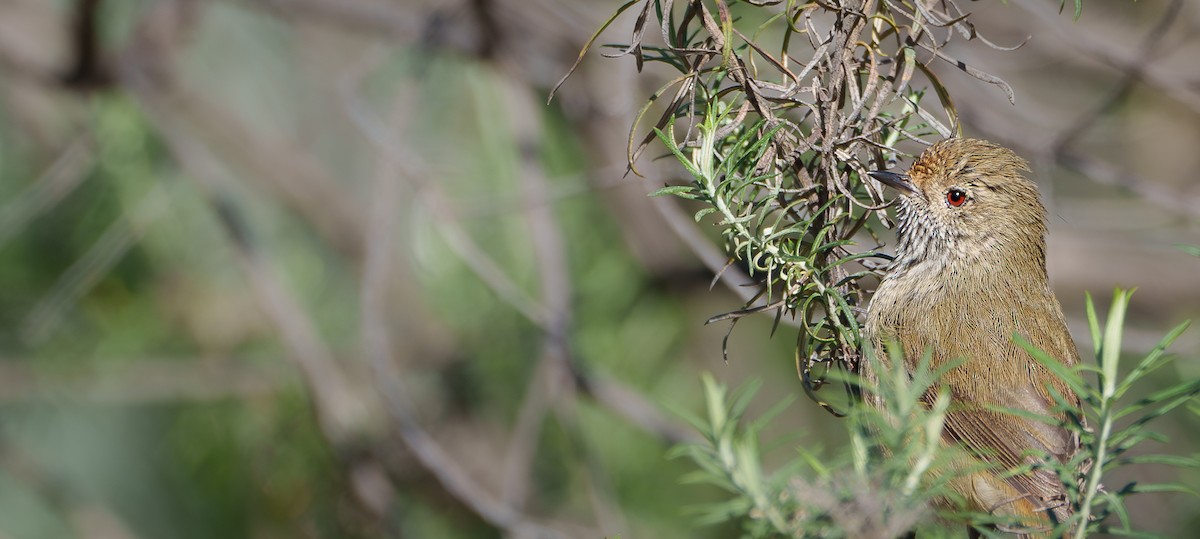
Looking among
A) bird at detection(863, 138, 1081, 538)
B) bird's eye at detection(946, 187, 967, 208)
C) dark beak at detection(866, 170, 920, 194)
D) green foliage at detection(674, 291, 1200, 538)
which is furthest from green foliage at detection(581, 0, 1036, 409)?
bird's eye at detection(946, 187, 967, 208)

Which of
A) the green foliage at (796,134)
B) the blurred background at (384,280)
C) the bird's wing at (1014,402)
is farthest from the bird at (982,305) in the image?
the blurred background at (384,280)

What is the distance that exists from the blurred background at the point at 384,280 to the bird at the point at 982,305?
1.04 m

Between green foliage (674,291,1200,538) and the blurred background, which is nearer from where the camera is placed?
green foliage (674,291,1200,538)

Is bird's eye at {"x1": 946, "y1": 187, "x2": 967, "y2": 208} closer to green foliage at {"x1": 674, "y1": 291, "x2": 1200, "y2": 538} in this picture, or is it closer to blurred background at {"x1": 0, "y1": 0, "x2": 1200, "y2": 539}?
blurred background at {"x1": 0, "y1": 0, "x2": 1200, "y2": 539}

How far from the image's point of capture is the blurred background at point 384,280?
409 centimetres

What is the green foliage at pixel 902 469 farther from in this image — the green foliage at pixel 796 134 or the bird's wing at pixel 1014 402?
the bird's wing at pixel 1014 402

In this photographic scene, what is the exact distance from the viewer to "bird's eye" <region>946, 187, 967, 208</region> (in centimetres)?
286

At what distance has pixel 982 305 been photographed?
286cm

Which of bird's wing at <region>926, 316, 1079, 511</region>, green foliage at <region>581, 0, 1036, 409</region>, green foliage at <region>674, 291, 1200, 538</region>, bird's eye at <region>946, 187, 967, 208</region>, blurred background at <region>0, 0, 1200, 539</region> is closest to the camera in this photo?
green foliage at <region>674, 291, 1200, 538</region>

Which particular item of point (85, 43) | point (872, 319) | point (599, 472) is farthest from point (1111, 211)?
point (85, 43)

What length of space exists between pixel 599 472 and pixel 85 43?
2661 mm

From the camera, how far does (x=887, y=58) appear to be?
6.32ft

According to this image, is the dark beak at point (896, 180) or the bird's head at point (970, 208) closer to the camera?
the dark beak at point (896, 180)

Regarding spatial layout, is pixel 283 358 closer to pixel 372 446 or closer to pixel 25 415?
pixel 372 446
